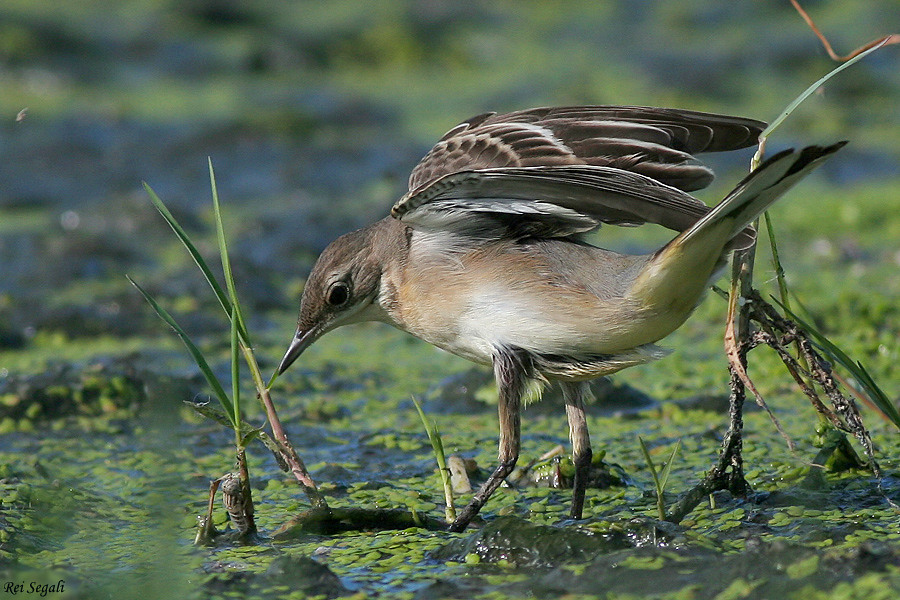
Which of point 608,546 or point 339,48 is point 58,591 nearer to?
point 608,546

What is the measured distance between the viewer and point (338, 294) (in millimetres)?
5625

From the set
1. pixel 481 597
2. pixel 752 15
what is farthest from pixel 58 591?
pixel 752 15

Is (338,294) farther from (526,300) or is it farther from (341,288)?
(526,300)

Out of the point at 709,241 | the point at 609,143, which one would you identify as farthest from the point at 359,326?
the point at 709,241

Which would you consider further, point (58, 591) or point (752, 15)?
point (752, 15)

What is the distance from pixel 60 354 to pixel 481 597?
4900mm

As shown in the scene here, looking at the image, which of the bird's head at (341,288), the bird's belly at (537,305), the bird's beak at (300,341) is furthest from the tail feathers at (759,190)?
the bird's beak at (300,341)

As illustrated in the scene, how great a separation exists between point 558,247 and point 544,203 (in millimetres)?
370

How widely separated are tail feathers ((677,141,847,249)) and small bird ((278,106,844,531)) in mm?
17

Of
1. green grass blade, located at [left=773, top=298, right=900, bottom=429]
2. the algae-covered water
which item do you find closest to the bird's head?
the algae-covered water

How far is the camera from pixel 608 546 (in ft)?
14.8

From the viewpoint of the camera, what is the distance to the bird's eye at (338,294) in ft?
18.4

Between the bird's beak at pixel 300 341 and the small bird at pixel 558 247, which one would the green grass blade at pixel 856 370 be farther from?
the bird's beak at pixel 300 341

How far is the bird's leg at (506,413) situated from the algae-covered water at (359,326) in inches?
8.0
